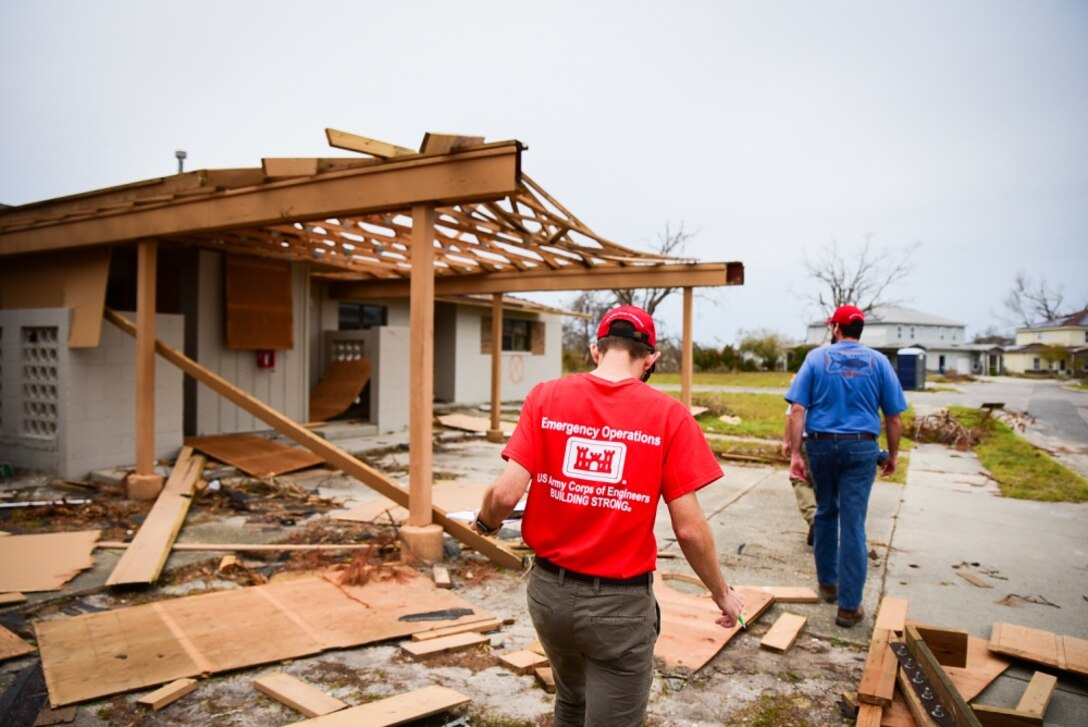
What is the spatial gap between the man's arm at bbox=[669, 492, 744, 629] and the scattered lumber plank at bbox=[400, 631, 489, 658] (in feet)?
6.67

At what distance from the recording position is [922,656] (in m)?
2.93

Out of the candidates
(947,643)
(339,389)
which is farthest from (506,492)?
(339,389)

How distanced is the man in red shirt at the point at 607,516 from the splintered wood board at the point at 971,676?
56.7 inches

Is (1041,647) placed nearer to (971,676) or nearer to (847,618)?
(971,676)

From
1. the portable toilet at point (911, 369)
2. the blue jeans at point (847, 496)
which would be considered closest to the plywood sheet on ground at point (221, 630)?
the blue jeans at point (847, 496)

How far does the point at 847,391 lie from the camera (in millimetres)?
3980

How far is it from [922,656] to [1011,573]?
268 cm

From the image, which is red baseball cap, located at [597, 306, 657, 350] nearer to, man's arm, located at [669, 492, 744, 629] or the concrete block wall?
man's arm, located at [669, 492, 744, 629]

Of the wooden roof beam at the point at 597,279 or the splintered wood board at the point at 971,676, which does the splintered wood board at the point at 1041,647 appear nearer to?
the splintered wood board at the point at 971,676

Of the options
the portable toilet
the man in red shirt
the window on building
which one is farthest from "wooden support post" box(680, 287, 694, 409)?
the portable toilet

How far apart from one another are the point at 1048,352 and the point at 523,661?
52364 mm

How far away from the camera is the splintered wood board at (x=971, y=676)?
2.76m

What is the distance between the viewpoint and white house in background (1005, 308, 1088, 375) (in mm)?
27219

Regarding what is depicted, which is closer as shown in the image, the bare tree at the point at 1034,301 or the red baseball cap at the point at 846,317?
the red baseball cap at the point at 846,317
